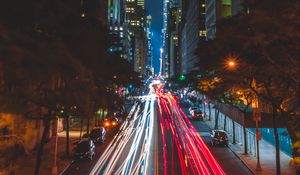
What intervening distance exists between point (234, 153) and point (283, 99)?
18.1 metres

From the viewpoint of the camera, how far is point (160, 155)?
36625 millimetres

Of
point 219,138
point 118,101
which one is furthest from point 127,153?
point 118,101

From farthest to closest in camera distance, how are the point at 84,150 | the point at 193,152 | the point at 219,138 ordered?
the point at 219,138, the point at 193,152, the point at 84,150

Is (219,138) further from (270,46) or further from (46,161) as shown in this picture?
(270,46)

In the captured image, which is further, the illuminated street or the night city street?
the illuminated street

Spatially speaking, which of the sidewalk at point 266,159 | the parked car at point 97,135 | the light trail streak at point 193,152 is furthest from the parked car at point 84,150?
the sidewalk at point 266,159

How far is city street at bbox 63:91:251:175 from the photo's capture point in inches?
1207

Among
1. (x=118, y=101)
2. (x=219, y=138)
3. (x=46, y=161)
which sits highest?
(x=118, y=101)

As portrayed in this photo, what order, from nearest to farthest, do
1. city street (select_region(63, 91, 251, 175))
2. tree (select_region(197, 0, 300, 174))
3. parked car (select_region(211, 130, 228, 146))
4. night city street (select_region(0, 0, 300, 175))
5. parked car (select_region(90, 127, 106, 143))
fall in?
night city street (select_region(0, 0, 300, 175)) < tree (select_region(197, 0, 300, 174)) < city street (select_region(63, 91, 251, 175)) < parked car (select_region(211, 130, 228, 146)) < parked car (select_region(90, 127, 106, 143))

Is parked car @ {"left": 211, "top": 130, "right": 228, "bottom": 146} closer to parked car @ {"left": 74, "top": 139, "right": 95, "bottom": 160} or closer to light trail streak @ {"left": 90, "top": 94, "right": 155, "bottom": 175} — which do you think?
light trail streak @ {"left": 90, "top": 94, "right": 155, "bottom": 175}

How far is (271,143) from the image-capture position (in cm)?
4447

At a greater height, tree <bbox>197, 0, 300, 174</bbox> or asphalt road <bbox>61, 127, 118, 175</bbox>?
tree <bbox>197, 0, 300, 174</bbox>

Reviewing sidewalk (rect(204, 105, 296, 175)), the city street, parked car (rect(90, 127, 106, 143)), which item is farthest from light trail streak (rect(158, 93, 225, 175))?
parked car (rect(90, 127, 106, 143))

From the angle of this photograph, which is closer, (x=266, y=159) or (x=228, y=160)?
(x=228, y=160)
